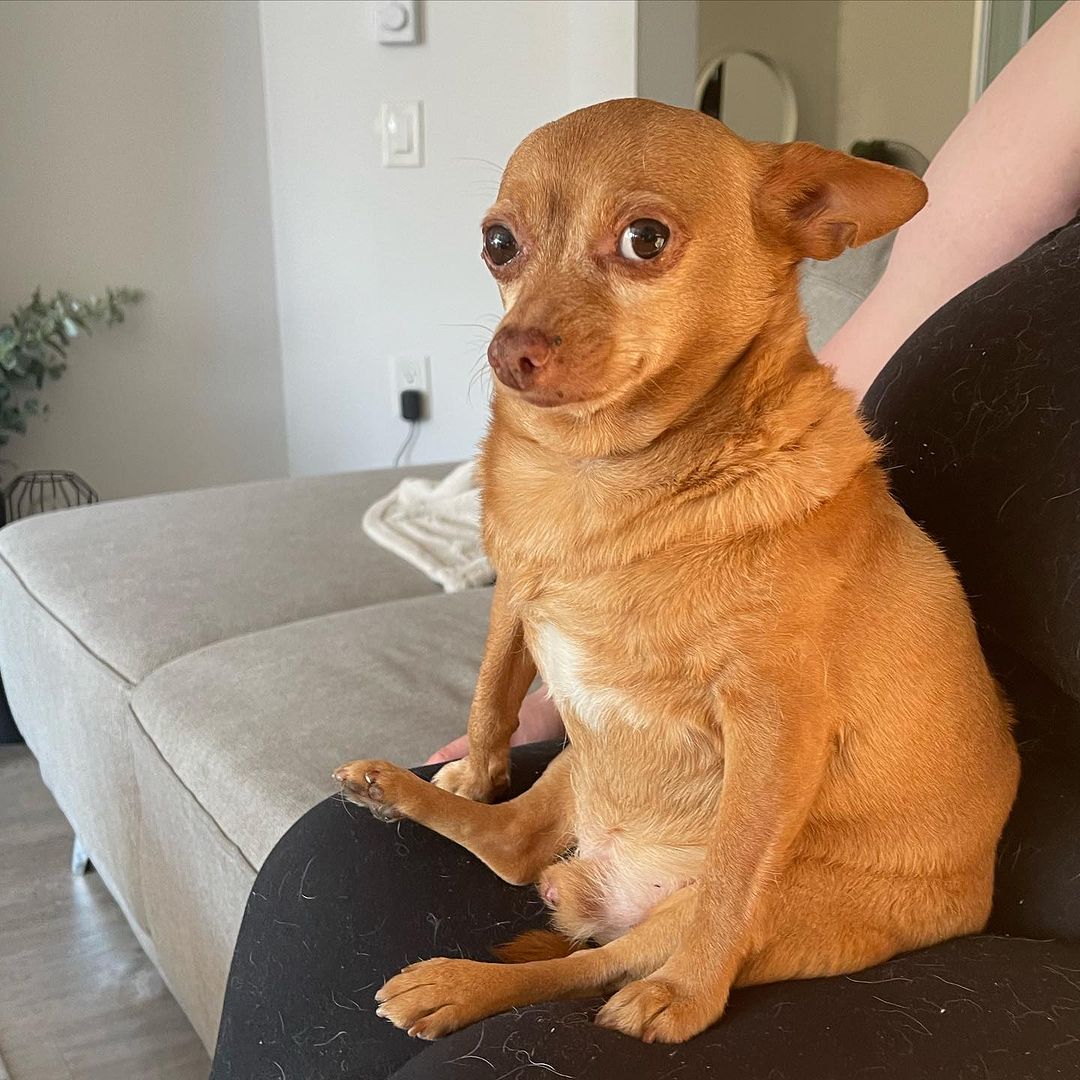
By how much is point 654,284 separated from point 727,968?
395 millimetres

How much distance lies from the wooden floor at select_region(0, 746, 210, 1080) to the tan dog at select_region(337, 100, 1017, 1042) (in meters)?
0.91

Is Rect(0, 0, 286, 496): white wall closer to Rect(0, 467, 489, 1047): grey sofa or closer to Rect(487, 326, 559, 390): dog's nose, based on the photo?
Rect(0, 467, 489, 1047): grey sofa

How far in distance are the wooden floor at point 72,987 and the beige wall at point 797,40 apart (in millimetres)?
3261

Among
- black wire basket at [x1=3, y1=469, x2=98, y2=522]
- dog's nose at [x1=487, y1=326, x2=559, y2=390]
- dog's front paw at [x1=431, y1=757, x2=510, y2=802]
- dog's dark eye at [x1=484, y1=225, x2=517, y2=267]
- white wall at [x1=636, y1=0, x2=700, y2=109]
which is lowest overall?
black wire basket at [x1=3, y1=469, x2=98, y2=522]

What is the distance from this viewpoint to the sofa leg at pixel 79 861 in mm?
1766

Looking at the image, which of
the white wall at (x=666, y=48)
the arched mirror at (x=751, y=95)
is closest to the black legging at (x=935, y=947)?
the white wall at (x=666, y=48)

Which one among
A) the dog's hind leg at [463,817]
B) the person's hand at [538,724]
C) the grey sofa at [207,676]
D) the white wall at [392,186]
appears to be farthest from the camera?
the white wall at [392,186]

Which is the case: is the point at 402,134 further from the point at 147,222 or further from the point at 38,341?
the point at 38,341

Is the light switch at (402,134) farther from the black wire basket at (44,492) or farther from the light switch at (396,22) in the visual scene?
the black wire basket at (44,492)

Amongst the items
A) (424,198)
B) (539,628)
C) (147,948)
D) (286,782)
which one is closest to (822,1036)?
(539,628)

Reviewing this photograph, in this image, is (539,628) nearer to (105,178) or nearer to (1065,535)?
(1065,535)

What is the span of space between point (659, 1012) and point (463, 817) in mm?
233

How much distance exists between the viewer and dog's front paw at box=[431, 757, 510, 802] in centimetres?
89

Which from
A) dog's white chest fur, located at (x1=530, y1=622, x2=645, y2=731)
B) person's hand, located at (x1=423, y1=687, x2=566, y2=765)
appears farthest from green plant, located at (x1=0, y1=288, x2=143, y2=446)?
dog's white chest fur, located at (x1=530, y1=622, x2=645, y2=731)
